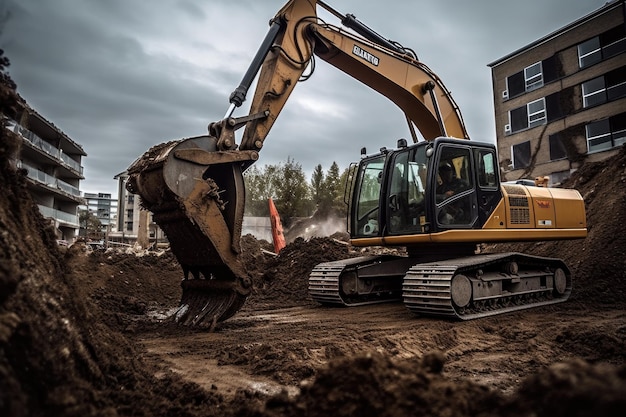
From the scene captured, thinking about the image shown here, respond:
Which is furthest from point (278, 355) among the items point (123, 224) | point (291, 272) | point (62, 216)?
point (62, 216)

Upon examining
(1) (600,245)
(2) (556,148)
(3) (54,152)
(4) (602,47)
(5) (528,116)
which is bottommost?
(1) (600,245)

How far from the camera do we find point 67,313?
2994 millimetres

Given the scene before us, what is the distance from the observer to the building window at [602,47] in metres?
22.6

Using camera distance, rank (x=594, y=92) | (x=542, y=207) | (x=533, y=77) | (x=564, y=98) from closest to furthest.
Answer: (x=542, y=207) < (x=594, y=92) < (x=564, y=98) < (x=533, y=77)

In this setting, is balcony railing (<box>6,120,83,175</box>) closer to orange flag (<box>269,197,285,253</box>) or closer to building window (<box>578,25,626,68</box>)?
orange flag (<box>269,197,285,253</box>)

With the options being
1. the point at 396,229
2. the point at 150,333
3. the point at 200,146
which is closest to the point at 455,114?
the point at 396,229

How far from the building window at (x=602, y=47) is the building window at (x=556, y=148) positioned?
150 inches

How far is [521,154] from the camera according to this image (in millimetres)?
27297

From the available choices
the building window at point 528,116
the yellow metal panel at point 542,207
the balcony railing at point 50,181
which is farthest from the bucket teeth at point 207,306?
the balcony railing at point 50,181

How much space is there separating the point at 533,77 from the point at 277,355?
90.2 feet

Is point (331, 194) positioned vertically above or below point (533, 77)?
below

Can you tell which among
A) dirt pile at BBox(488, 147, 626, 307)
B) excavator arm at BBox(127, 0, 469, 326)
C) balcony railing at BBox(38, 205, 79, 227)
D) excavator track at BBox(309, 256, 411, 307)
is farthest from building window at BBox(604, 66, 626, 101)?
balcony railing at BBox(38, 205, 79, 227)

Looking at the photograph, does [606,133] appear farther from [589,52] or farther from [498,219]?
[498,219]

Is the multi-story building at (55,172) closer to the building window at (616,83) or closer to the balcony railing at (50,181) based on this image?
the balcony railing at (50,181)
